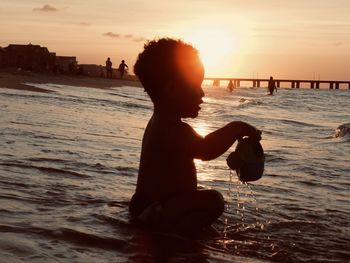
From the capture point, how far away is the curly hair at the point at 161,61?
3957 millimetres

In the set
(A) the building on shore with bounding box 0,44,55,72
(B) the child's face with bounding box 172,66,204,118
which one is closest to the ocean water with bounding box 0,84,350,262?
(B) the child's face with bounding box 172,66,204,118

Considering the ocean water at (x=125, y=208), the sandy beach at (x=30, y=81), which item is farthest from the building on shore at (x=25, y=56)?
the ocean water at (x=125, y=208)

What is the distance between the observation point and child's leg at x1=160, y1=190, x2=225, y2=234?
12.6 ft

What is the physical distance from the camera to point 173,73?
3.95 m

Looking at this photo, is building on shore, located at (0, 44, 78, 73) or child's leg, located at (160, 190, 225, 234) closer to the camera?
Result: child's leg, located at (160, 190, 225, 234)

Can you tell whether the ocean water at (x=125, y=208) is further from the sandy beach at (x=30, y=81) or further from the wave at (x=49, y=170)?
the sandy beach at (x=30, y=81)

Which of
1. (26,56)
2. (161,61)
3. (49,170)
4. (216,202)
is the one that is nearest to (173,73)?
(161,61)

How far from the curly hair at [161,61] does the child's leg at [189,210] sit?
74 cm

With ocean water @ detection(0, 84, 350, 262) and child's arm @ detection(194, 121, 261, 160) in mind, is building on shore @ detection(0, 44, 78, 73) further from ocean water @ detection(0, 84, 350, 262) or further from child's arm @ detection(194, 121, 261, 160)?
child's arm @ detection(194, 121, 261, 160)

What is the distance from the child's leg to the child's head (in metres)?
0.57

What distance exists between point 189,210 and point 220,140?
0.51m

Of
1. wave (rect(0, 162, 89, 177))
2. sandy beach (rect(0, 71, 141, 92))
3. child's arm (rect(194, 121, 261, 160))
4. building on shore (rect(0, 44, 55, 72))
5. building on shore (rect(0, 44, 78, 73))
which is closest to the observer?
child's arm (rect(194, 121, 261, 160))

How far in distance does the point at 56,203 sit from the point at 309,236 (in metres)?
2.02

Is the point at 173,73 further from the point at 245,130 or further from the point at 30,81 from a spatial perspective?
the point at 30,81
